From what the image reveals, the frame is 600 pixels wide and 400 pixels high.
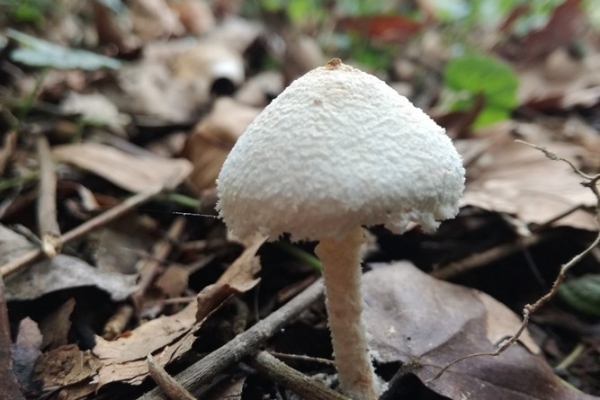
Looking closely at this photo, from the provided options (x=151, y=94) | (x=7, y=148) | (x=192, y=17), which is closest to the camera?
(x=7, y=148)

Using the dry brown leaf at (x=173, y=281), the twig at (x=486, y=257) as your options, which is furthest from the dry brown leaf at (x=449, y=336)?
the dry brown leaf at (x=173, y=281)

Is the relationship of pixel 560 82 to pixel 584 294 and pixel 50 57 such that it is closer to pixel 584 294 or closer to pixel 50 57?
pixel 584 294

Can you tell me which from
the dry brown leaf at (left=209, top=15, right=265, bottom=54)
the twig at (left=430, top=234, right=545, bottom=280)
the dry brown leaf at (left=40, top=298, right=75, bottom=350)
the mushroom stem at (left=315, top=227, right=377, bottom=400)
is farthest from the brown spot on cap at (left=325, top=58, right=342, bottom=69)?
the dry brown leaf at (left=209, top=15, right=265, bottom=54)

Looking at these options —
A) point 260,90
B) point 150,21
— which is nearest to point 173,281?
point 260,90

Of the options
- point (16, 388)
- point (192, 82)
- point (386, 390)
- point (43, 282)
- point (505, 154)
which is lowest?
point (16, 388)

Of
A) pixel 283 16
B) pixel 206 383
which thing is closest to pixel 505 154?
pixel 206 383

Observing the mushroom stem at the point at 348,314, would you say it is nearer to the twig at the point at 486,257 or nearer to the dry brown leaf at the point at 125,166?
the twig at the point at 486,257

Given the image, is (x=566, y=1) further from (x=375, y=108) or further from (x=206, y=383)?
(x=206, y=383)
